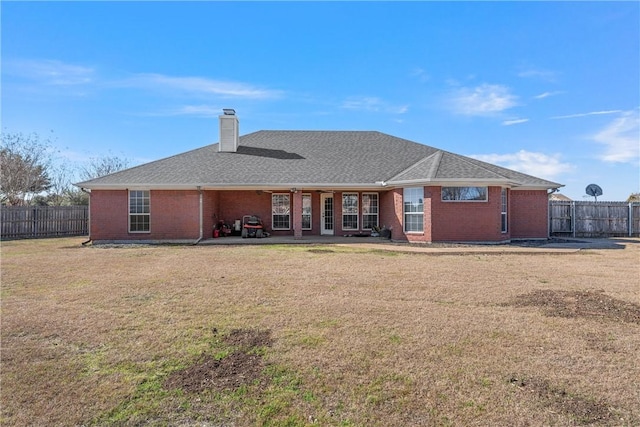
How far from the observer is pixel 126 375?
3.54m

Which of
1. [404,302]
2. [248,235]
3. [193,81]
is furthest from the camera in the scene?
[248,235]

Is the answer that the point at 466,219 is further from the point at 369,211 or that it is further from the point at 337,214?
the point at 337,214

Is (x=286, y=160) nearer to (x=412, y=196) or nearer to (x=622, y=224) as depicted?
(x=412, y=196)

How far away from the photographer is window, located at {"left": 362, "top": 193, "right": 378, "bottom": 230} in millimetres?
18844

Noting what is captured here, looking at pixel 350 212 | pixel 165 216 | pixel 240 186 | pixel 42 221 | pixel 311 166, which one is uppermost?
pixel 311 166

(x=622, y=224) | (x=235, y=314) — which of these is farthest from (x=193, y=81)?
(x=622, y=224)

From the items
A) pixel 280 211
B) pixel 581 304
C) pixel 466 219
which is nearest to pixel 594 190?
pixel 466 219

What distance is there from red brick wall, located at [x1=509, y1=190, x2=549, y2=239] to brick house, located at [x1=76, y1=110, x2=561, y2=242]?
2.0 inches

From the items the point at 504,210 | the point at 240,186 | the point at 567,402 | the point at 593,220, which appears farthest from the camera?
the point at 593,220

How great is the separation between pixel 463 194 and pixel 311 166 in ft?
25.0

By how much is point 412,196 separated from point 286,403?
44.0 feet

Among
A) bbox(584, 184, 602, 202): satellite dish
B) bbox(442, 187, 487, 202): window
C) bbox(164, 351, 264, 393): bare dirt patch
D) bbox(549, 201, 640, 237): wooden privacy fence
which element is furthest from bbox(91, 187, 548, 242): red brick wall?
bbox(164, 351, 264, 393): bare dirt patch

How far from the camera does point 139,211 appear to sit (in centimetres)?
1647

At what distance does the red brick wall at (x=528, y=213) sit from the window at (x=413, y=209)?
5.46m
